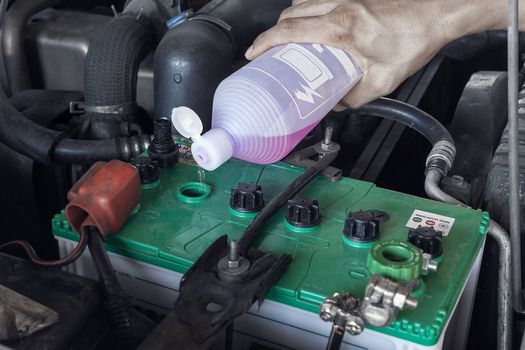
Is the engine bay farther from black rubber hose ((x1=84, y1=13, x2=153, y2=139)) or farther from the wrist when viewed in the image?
the wrist

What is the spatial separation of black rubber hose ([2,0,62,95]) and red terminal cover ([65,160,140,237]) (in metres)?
0.56

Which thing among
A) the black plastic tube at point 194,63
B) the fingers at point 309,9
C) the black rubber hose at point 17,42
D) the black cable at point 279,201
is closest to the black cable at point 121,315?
the black cable at point 279,201

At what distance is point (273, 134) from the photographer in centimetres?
75

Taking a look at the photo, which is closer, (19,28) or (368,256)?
(368,256)

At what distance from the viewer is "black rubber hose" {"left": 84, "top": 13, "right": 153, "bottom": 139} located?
3.11 ft

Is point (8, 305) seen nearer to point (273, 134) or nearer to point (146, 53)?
point (273, 134)

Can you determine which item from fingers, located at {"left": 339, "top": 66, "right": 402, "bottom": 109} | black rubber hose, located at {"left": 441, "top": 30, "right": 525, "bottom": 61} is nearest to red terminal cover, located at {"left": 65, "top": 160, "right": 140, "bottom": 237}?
fingers, located at {"left": 339, "top": 66, "right": 402, "bottom": 109}

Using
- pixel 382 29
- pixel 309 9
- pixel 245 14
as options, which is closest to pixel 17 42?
pixel 245 14

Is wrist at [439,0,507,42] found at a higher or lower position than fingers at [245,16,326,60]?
higher

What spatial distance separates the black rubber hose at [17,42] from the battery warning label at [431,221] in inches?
30.4

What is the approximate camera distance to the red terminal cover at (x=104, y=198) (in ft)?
2.10

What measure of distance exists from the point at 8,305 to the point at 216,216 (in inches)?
9.5

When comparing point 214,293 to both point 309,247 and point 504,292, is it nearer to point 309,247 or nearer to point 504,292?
point 309,247

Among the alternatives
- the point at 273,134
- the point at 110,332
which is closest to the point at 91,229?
the point at 110,332
